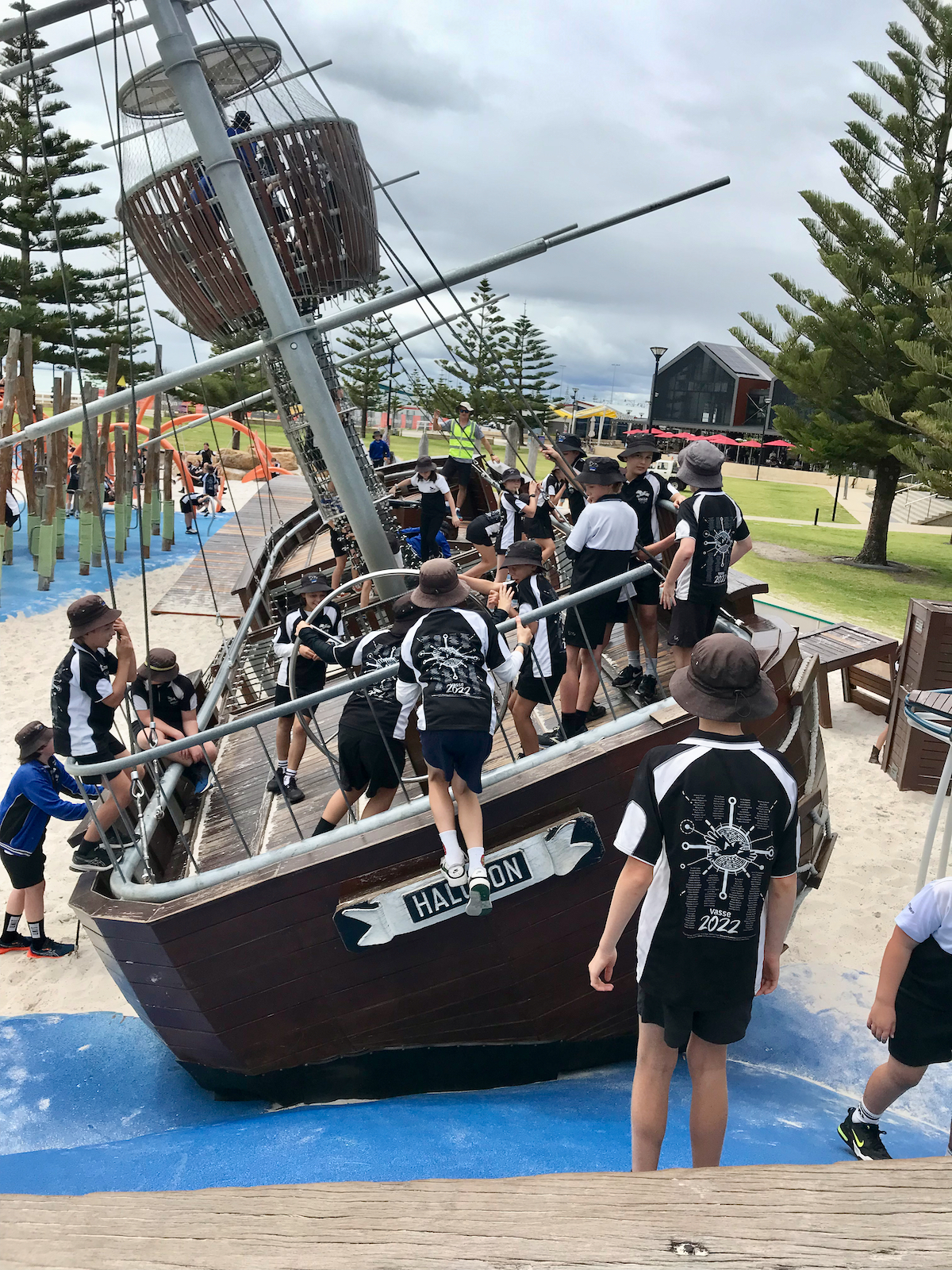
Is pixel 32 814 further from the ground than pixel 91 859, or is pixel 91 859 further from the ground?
pixel 91 859

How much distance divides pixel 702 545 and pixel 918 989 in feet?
7.21

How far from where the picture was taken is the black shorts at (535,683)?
4555 mm

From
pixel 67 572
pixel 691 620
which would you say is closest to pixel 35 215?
pixel 67 572

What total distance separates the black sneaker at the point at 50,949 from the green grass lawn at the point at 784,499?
2584 centimetres

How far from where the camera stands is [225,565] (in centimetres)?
1591

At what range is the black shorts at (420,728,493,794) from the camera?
3.47 metres

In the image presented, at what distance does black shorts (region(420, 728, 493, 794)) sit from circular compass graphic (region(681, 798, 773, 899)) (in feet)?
4.20

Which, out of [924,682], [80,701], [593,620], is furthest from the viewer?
[924,682]

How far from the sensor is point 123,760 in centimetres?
372

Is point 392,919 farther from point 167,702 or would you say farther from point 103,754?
point 167,702

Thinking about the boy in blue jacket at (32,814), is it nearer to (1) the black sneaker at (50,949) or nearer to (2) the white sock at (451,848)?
(1) the black sneaker at (50,949)

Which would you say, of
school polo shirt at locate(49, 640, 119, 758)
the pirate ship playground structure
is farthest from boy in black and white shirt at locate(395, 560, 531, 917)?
school polo shirt at locate(49, 640, 119, 758)

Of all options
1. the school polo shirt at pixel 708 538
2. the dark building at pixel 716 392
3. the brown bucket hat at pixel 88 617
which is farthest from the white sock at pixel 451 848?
the dark building at pixel 716 392

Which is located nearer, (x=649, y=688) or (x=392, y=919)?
(x=392, y=919)
